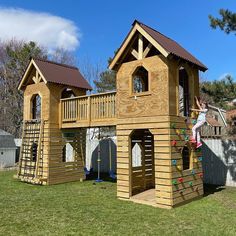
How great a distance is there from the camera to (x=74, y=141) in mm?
14242

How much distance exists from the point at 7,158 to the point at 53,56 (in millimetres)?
16810

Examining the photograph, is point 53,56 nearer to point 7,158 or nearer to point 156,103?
point 7,158

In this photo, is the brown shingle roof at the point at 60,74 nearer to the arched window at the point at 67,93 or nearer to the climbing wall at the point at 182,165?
the arched window at the point at 67,93

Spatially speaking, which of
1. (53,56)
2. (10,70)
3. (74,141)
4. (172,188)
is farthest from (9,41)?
(172,188)

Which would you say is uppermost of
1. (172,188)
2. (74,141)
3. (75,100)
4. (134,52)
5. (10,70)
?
(10,70)

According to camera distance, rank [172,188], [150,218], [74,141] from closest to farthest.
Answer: [150,218] → [172,188] → [74,141]

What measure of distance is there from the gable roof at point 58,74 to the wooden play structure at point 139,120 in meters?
0.07

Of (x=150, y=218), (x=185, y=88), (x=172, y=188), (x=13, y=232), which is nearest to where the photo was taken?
(x=13, y=232)

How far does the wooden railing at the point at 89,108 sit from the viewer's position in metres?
11.5

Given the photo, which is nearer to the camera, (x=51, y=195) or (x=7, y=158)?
(x=51, y=195)

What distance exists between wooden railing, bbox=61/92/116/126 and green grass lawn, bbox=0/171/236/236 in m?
3.27

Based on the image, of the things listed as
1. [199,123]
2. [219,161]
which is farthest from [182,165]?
[219,161]

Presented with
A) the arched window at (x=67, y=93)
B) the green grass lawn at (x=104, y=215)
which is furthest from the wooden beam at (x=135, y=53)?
the arched window at (x=67, y=93)

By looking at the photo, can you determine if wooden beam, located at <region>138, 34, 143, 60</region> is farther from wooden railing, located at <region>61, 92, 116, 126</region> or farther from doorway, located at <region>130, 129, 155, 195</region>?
doorway, located at <region>130, 129, 155, 195</region>
